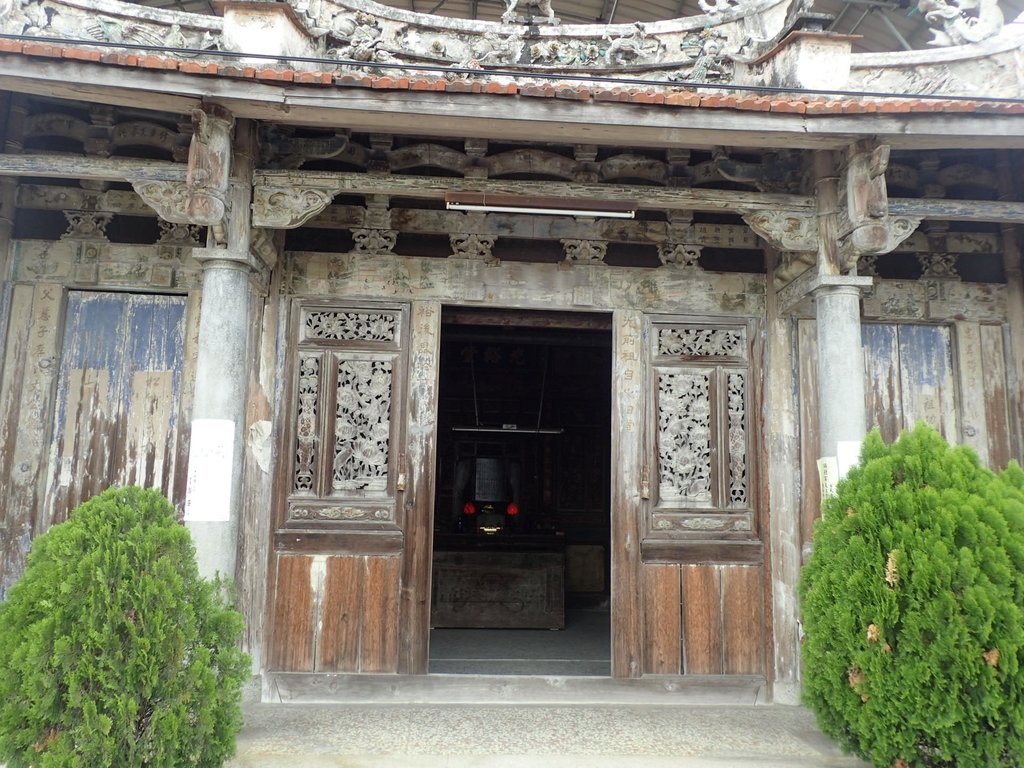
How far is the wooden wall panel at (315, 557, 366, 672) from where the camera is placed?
17.9ft

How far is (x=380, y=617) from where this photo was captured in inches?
217

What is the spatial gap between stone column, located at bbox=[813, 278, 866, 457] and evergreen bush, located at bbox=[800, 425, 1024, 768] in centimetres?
99

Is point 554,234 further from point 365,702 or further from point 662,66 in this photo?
Result: point 365,702

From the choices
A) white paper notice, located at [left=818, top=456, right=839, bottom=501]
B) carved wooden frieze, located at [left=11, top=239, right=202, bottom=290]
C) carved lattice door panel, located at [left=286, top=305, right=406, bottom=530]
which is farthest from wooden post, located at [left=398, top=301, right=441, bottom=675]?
white paper notice, located at [left=818, top=456, right=839, bottom=501]

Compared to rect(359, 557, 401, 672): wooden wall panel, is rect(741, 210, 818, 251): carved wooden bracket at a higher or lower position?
higher

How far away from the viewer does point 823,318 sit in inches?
201

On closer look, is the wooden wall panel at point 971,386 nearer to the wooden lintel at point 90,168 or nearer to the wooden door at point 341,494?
the wooden door at point 341,494

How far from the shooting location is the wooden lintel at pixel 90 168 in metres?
4.64

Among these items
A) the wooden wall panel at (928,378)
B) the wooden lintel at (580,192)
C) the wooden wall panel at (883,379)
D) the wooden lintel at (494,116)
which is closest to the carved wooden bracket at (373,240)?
the wooden lintel at (580,192)

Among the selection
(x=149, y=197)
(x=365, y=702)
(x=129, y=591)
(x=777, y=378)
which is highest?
(x=149, y=197)

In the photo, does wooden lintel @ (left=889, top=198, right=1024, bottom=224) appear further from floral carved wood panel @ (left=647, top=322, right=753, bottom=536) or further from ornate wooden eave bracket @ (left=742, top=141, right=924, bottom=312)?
floral carved wood panel @ (left=647, top=322, right=753, bottom=536)

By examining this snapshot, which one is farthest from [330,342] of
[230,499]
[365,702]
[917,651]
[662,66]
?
[917,651]

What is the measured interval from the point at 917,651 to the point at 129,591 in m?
3.60

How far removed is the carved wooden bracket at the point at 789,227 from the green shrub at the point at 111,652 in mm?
4068
